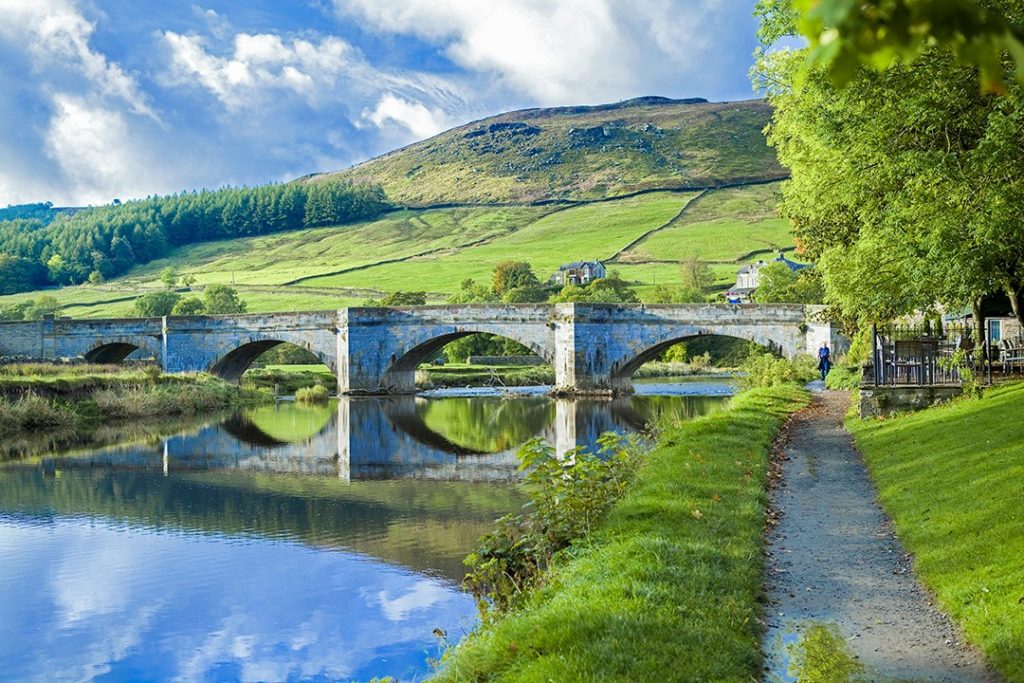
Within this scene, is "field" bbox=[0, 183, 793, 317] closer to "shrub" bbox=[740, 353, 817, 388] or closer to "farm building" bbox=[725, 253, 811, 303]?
"farm building" bbox=[725, 253, 811, 303]

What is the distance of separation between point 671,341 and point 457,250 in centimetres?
7653

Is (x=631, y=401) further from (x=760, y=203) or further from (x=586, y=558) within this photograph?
(x=760, y=203)

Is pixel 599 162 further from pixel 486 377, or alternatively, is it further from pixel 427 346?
pixel 427 346

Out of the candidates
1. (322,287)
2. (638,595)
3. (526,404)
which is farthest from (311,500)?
(322,287)

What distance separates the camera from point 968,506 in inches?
388

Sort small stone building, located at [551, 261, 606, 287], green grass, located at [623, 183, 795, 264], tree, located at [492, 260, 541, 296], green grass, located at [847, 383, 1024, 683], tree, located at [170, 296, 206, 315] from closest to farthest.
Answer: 1. green grass, located at [847, 383, 1024, 683]
2. tree, located at [170, 296, 206, 315]
3. tree, located at [492, 260, 541, 296]
4. small stone building, located at [551, 261, 606, 287]
5. green grass, located at [623, 183, 795, 264]

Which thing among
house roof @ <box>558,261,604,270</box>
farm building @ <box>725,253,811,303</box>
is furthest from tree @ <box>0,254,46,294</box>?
farm building @ <box>725,253,811,303</box>

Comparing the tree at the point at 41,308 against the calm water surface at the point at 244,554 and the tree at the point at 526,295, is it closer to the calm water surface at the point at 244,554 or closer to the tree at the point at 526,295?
the tree at the point at 526,295

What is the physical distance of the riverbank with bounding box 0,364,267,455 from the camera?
99.0ft

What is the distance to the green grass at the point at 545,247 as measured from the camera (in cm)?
9825

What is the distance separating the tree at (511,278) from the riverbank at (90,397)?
4302cm

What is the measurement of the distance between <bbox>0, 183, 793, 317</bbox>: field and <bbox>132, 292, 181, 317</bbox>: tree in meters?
5.54

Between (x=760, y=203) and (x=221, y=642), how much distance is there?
420ft

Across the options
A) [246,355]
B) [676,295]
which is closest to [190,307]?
[246,355]
